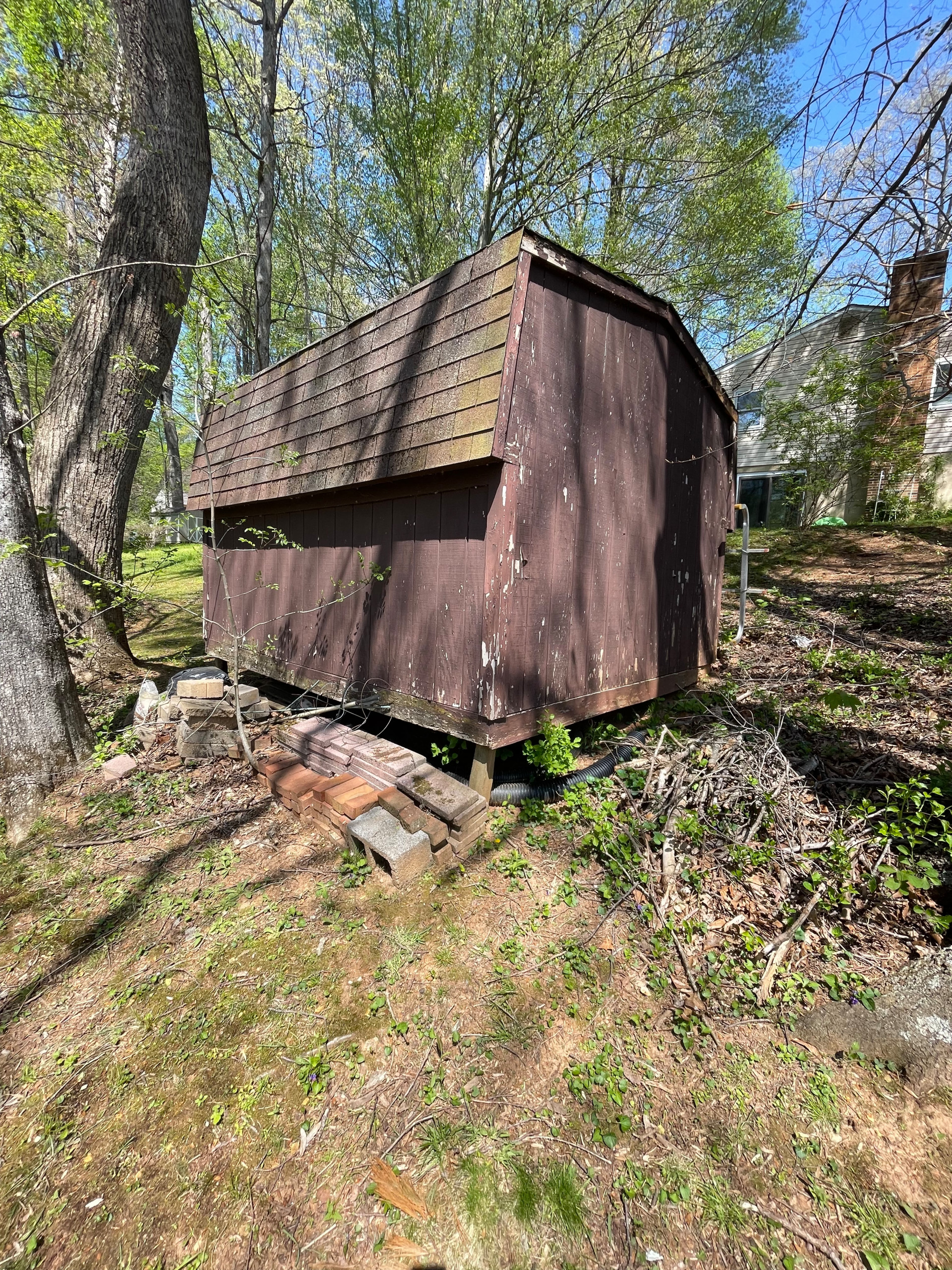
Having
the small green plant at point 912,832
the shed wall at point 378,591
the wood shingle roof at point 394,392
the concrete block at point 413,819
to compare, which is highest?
the wood shingle roof at point 394,392

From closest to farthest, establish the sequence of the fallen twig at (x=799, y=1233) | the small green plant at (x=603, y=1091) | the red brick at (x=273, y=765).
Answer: the fallen twig at (x=799, y=1233) < the small green plant at (x=603, y=1091) < the red brick at (x=273, y=765)

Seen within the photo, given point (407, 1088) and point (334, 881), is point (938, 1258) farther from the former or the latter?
point (334, 881)

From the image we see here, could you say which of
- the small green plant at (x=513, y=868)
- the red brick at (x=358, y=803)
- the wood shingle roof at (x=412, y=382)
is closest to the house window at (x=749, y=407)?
the wood shingle roof at (x=412, y=382)

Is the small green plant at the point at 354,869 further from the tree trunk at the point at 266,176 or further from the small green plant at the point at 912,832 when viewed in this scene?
the tree trunk at the point at 266,176

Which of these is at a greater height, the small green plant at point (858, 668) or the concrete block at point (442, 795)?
the small green plant at point (858, 668)

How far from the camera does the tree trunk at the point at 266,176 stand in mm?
8555

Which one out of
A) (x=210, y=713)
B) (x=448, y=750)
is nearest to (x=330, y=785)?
(x=448, y=750)

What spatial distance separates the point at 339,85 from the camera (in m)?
12.0

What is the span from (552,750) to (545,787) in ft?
1.19

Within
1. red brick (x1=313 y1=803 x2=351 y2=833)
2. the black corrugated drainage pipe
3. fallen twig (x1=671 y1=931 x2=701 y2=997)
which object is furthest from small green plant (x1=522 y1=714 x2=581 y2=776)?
Result: red brick (x1=313 y1=803 x2=351 y2=833)

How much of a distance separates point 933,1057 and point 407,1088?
1.98 meters

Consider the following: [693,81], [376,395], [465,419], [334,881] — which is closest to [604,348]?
[465,419]

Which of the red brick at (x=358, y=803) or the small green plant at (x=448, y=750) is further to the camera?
the small green plant at (x=448, y=750)

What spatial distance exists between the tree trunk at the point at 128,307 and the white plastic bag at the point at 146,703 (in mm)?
1420
